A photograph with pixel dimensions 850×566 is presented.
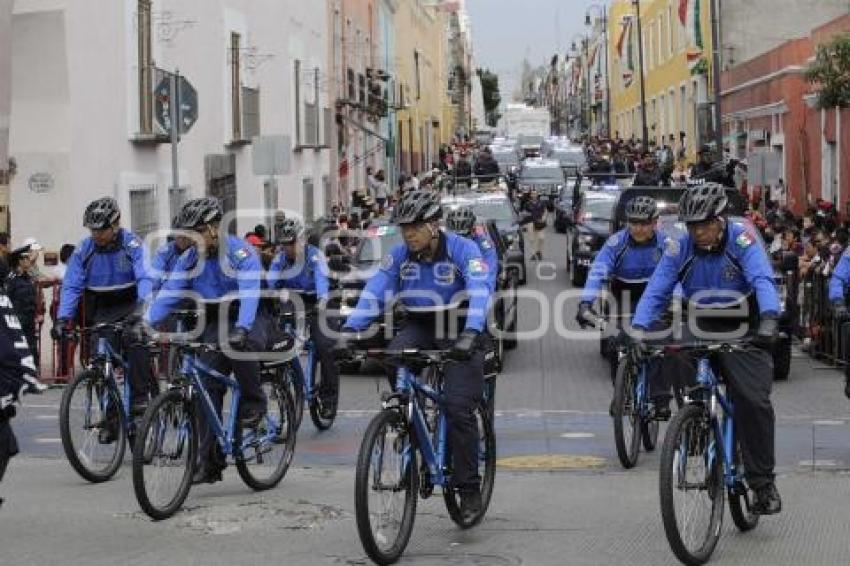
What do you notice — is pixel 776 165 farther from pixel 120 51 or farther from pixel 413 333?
pixel 413 333

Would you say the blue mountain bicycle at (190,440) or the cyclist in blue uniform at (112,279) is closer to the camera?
the blue mountain bicycle at (190,440)

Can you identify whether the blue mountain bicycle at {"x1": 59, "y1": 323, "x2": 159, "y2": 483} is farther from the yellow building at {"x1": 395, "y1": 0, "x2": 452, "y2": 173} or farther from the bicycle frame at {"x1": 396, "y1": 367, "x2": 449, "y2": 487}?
the yellow building at {"x1": 395, "y1": 0, "x2": 452, "y2": 173}

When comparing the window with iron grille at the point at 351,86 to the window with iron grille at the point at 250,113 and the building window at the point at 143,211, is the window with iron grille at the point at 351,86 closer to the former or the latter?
the window with iron grille at the point at 250,113

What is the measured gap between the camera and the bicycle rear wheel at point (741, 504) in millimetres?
8156

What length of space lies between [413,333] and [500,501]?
163cm

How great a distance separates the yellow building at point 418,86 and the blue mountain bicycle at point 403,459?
1953 inches

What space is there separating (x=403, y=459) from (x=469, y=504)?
26.7 inches

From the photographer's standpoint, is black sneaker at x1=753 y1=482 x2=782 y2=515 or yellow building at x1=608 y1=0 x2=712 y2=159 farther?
yellow building at x1=608 y1=0 x2=712 y2=159

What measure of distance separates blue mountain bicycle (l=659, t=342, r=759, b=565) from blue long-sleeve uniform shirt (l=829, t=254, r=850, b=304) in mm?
2303

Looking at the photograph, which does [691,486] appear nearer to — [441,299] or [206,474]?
[441,299]

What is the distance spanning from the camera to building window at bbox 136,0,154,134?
20.6 m

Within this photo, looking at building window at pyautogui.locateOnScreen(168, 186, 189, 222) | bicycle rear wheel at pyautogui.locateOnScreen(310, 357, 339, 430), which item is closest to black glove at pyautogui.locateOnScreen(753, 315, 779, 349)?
bicycle rear wheel at pyautogui.locateOnScreen(310, 357, 339, 430)

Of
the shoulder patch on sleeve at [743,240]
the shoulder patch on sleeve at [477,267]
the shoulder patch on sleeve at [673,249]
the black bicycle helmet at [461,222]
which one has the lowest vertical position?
the shoulder patch on sleeve at [477,267]

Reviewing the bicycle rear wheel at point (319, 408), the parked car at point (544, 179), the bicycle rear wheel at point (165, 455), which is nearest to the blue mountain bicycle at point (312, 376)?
the bicycle rear wheel at point (319, 408)
